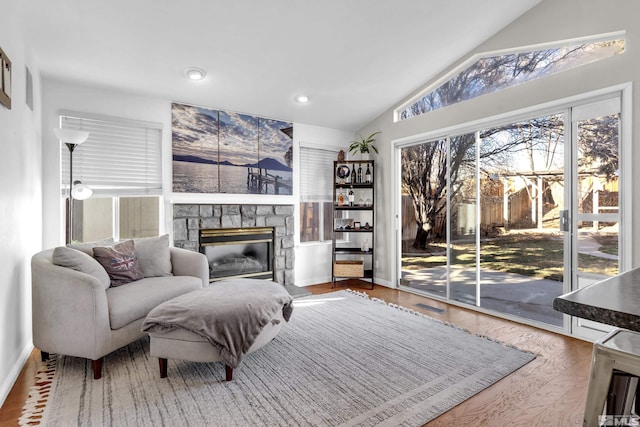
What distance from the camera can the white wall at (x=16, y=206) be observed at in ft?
6.69

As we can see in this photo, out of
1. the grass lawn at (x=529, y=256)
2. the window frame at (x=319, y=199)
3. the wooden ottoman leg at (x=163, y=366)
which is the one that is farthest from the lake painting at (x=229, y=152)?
the grass lawn at (x=529, y=256)

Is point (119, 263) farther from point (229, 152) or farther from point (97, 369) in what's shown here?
point (229, 152)

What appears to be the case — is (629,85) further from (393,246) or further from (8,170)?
(8,170)

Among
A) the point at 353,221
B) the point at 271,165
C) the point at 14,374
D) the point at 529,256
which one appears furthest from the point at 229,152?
the point at 529,256

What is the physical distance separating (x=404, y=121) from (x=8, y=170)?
13.4ft

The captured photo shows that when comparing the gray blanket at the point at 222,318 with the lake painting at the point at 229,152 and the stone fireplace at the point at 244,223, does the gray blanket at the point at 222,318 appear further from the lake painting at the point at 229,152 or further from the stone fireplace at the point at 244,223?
the lake painting at the point at 229,152

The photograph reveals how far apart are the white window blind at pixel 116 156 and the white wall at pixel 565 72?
324 centimetres

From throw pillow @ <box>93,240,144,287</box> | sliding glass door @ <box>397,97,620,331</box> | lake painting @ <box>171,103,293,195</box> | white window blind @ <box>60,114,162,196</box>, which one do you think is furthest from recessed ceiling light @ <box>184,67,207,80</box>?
sliding glass door @ <box>397,97,620,331</box>

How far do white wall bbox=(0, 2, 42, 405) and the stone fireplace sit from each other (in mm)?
1323

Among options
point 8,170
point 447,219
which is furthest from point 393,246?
point 8,170

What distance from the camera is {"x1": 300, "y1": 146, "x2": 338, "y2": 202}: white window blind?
4.93 metres

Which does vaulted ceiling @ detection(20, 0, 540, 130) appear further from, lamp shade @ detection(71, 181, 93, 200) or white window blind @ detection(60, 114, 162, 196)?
lamp shade @ detection(71, 181, 93, 200)

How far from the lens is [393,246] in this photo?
186 inches

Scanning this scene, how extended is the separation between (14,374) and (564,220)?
443 centimetres
